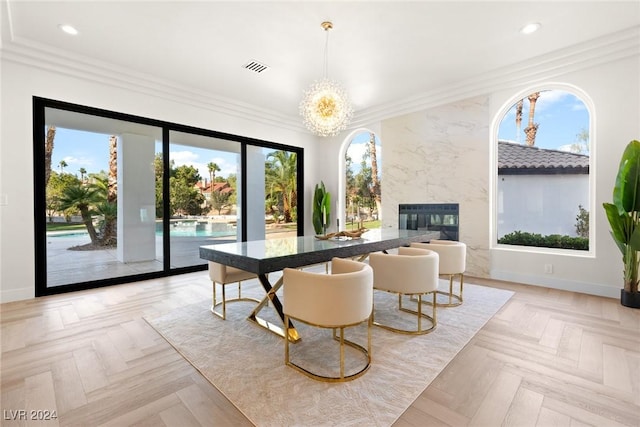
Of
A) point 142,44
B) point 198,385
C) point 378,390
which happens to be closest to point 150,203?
point 142,44

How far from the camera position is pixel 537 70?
399cm

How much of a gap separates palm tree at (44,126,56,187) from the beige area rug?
2553mm

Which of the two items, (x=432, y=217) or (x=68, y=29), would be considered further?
(x=432, y=217)

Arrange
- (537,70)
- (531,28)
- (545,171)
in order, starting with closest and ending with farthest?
(531,28) < (537,70) < (545,171)

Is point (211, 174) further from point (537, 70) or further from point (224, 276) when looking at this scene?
point (537, 70)

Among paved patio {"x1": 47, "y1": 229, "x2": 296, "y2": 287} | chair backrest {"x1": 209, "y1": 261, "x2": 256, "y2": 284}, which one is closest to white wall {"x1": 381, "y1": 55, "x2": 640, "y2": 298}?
chair backrest {"x1": 209, "y1": 261, "x2": 256, "y2": 284}

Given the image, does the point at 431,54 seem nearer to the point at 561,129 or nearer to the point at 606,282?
the point at 561,129

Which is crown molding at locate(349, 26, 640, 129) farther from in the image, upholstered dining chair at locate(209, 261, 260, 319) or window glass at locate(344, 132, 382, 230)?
upholstered dining chair at locate(209, 261, 260, 319)

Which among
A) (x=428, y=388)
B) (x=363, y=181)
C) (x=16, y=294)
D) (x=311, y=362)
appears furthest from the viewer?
(x=363, y=181)

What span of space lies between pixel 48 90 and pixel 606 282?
727 centimetres

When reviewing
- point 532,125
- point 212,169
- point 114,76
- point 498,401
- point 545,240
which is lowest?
point 498,401

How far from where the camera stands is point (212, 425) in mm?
1484

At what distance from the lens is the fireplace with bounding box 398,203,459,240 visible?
193 inches

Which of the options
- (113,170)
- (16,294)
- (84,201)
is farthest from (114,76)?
(16,294)
